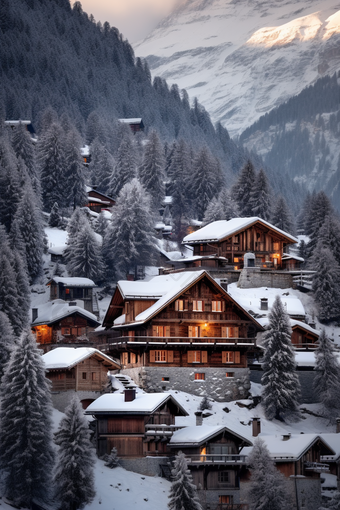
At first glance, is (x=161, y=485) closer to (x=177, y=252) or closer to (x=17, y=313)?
(x=17, y=313)

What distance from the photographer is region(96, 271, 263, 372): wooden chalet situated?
8325 cm

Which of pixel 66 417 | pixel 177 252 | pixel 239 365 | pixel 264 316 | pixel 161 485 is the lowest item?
pixel 161 485

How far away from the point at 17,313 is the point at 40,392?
28388 millimetres

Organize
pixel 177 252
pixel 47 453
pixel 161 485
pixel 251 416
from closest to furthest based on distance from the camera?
pixel 47 453 < pixel 161 485 < pixel 251 416 < pixel 177 252

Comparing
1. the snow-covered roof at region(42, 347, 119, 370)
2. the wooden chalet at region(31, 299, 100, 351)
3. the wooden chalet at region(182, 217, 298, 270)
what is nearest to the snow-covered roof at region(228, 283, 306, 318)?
the wooden chalet at region(182, 217, 298, 270)

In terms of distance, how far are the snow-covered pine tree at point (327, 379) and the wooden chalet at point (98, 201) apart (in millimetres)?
64658

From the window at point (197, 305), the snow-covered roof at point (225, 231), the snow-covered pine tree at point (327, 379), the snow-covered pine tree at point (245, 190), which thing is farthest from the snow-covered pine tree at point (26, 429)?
the snow-covered pine tree at point (245, 190)

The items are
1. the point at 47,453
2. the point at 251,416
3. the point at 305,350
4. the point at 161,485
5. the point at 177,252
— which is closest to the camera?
the point at 47,453

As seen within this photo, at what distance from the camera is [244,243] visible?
11425cm

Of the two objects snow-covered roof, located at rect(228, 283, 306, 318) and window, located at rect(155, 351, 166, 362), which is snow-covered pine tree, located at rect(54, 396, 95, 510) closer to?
window, located at rect(155, 351, 166, 362)

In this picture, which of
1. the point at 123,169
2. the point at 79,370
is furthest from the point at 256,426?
the point at 123,169

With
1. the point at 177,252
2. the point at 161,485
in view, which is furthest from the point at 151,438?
the point at 177,252

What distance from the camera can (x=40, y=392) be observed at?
6606cm

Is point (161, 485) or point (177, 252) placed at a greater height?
point (177, 252)
